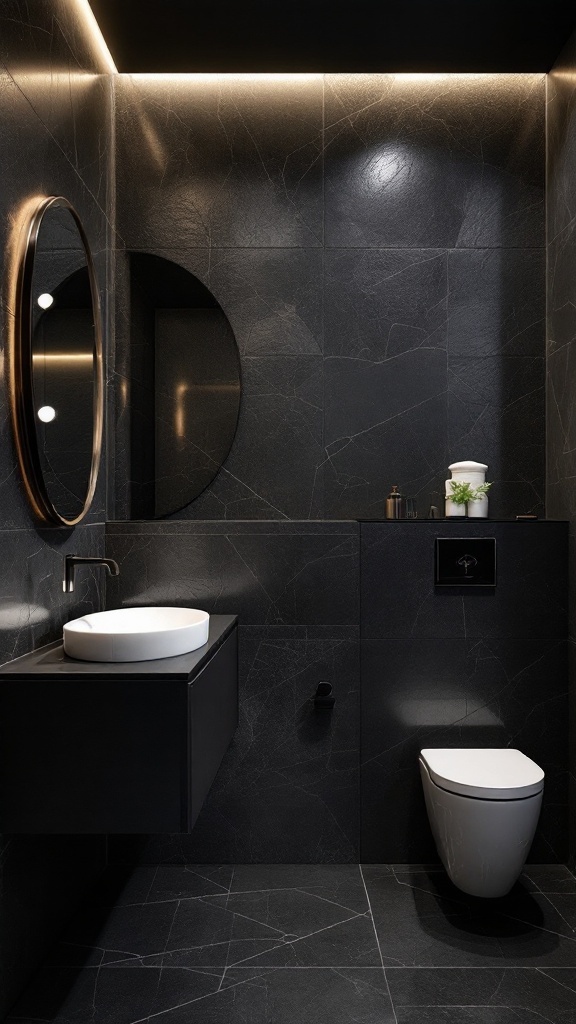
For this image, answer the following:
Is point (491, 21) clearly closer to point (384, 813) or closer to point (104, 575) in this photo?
point (104, 575)

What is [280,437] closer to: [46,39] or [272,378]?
[272,378]

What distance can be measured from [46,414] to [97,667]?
713 mm

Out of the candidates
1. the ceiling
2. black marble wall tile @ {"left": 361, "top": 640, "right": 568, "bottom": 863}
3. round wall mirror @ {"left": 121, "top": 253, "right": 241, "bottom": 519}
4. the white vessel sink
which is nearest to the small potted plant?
black marble wall tile @ {"left": 361, "top": 640, "right": 568, "bottom": 863}

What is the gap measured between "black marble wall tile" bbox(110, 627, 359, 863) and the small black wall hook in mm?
29

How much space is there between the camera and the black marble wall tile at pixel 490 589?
2410 millimetres

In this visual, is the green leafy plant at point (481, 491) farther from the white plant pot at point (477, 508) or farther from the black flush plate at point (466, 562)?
the black flush plate at point (466, 562)

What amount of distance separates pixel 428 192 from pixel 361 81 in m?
0.51

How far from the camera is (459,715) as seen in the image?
2.41m

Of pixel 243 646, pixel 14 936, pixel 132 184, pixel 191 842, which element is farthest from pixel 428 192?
pixel 14 936

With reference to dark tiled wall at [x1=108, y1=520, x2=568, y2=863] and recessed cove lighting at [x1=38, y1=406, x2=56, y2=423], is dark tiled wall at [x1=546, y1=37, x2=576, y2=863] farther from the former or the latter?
recessed cove lighting at [x1=38, y1=406, x2=56, y2=423]

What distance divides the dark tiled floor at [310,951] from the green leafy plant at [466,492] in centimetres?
132

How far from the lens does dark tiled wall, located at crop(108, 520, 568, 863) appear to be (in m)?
2.40

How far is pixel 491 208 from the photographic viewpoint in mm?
2650

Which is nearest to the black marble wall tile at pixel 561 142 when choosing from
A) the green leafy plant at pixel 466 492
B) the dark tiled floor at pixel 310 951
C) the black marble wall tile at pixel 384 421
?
the black marble wall tile at pixel 384 421
